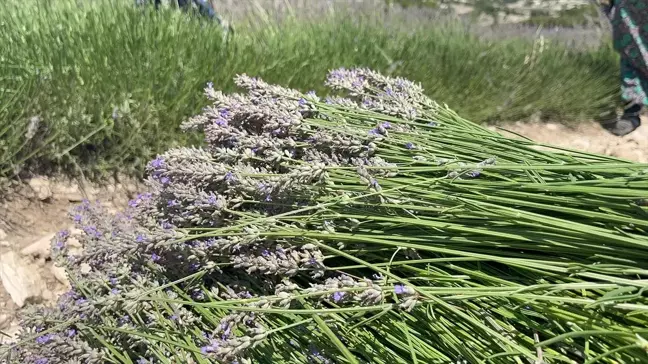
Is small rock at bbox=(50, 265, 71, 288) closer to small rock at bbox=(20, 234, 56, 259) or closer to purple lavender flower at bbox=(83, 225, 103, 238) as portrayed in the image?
small rock at bbox=(20, 234, 56, 259)

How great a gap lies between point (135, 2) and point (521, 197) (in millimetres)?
1933

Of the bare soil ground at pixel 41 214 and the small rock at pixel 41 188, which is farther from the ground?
the small rock at pixel 41 188

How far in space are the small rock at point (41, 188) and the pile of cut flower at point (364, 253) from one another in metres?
0.73

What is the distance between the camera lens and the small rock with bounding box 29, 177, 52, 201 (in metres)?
1.82

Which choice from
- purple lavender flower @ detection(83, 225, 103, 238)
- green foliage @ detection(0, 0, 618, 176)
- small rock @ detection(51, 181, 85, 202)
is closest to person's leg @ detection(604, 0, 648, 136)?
green foliage @ detection(0, 0, 618, 176)

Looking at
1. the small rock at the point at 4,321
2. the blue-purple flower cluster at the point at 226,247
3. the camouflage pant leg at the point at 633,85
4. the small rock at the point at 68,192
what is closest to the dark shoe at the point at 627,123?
the camouflage pant leg at the point at 633,85

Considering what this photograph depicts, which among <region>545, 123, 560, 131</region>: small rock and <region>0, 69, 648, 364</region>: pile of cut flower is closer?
<region>0, 69, 648, 364</region>: pile of cut flower

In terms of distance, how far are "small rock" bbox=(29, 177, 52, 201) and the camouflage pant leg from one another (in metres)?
3.50

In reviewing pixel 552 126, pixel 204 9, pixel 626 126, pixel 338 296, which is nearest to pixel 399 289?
pixel 338 296

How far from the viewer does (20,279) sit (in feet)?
5.24

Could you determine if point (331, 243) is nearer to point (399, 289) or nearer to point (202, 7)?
point (399, 289)

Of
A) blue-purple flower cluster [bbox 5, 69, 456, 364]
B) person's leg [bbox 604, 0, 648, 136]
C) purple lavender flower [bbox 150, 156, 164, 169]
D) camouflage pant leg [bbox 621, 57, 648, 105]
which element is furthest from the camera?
camouflage pant leg [bbox 621, 57, 648, 105]

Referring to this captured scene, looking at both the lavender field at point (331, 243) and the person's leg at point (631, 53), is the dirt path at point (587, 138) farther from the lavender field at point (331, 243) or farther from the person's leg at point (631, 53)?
the lavender field at point (331, 243)

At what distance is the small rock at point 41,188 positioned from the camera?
71.6 inches
